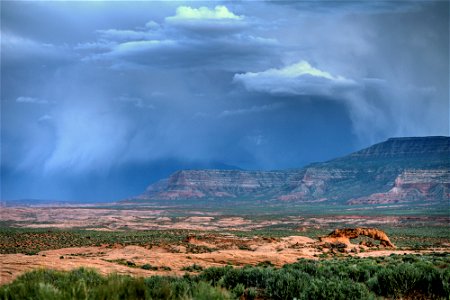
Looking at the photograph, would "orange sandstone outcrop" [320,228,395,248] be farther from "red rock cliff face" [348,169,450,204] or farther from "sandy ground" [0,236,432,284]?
"red rock cliff face" [348,169,450,204]

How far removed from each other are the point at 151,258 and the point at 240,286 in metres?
18.7

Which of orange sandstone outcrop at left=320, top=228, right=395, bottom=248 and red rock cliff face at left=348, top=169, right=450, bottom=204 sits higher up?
red rock cliff face at left=348, top=169, right=450, bottom=204

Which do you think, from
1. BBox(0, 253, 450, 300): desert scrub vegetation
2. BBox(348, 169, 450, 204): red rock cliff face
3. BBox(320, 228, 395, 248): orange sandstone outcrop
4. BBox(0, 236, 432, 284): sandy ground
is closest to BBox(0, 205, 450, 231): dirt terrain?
BBox(320, 228, 395, 248): orange sandstone outcrop

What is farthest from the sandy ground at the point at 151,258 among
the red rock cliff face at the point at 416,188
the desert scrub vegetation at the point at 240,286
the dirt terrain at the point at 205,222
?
the red rock cliff face at the point at 416,188

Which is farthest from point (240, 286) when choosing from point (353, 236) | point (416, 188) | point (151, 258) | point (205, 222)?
point (416, 188)

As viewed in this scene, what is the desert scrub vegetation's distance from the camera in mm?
9250

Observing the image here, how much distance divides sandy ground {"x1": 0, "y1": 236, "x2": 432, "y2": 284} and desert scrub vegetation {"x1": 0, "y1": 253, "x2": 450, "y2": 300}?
2405 mm

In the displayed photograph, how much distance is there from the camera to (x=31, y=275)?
505 inches

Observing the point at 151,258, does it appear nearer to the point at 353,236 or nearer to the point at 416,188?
the point at 353,236

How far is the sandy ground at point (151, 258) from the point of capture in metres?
21.5

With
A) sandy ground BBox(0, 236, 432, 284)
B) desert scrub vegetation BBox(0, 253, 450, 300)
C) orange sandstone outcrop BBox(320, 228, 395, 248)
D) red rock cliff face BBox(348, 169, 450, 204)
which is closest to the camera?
desert scrub vegetation BBox(0, 253, 450, 300)

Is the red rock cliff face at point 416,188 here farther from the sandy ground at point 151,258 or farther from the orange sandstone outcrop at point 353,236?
the sandy ground at point 151,258

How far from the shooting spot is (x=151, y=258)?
31.0 m

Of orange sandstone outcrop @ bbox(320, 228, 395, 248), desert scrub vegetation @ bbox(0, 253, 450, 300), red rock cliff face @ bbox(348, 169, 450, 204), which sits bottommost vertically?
orange sandstone outcrop @ bbox(320, 228, 395, 248)
